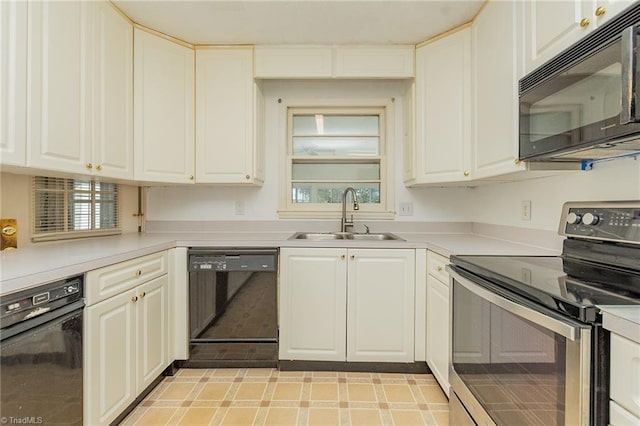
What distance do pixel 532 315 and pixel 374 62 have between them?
6.33 feet

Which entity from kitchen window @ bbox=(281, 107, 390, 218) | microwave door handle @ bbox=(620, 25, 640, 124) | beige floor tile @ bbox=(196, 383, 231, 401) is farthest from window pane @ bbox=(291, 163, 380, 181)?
microwave door handle @ bbox=(620, 25, 640, 124)

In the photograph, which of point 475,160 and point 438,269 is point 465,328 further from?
point 475,160

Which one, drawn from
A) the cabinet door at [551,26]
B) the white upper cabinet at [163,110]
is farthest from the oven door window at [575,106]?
the white upper cabinet at [163,110]

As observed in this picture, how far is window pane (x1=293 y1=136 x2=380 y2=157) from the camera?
273cm

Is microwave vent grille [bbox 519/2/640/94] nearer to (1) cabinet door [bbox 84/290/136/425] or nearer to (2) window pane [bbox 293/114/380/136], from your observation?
(2) window pane [bbox 293/114/380/136]

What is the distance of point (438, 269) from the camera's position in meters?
1.85

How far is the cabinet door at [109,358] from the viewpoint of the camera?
4.43 ft

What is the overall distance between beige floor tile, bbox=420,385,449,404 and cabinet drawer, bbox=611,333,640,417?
1.22m

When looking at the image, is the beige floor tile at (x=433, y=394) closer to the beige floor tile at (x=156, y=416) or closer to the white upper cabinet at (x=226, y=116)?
the beige floor tile at (x=156, y=416)

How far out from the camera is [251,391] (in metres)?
1.90

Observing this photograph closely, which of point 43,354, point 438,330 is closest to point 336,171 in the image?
point 438,330

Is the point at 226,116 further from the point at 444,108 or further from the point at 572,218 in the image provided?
the point at 572,218
